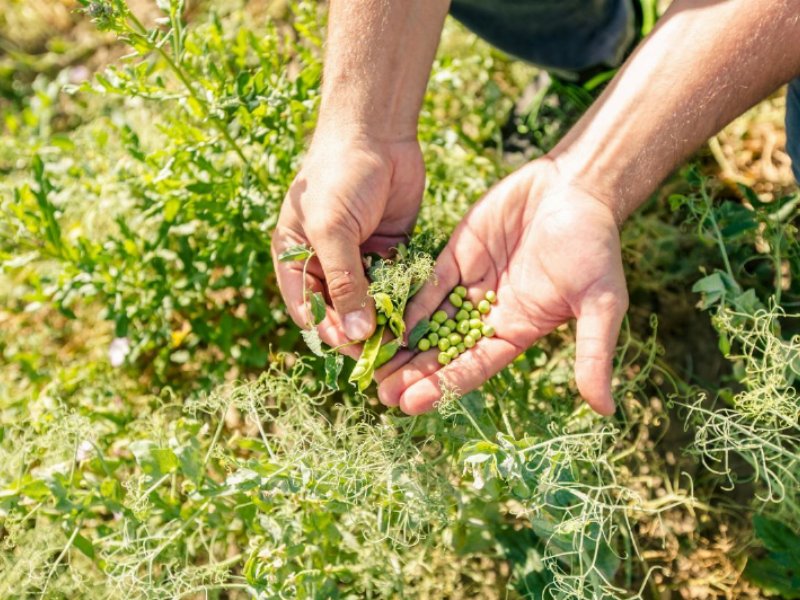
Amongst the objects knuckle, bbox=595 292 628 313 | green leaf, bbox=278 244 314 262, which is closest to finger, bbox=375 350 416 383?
green leaf, bbox=278 244 314 262

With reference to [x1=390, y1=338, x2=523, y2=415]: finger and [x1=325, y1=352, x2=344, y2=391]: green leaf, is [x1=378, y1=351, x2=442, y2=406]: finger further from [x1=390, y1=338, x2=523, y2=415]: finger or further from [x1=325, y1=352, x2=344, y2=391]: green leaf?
[x1=325, y1=352, x2=344, y2=391]: green leaf

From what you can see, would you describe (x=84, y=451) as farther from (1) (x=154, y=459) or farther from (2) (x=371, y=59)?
(2) (x=371, y=59)

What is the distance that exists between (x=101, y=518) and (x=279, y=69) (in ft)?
5.31

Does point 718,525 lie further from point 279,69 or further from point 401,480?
point 279,69

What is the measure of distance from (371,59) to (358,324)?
73cm

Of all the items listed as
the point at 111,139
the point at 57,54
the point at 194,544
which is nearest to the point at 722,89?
the point at 194,544

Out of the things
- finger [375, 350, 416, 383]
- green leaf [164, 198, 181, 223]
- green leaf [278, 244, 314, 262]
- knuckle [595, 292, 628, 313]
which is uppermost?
green leaf [278, 244, 314, 262]

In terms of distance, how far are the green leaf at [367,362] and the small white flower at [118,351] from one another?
1.12m

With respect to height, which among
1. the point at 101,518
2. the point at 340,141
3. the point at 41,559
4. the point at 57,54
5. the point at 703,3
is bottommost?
the point at 101,518

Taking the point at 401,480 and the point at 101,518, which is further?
the point at 101,518

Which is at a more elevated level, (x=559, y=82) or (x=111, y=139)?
(x=559, y=82)

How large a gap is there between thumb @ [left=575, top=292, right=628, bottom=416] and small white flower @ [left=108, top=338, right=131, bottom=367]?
1.60 metres

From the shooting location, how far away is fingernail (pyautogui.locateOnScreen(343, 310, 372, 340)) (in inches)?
Result: 77.0

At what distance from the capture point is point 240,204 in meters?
2.36
